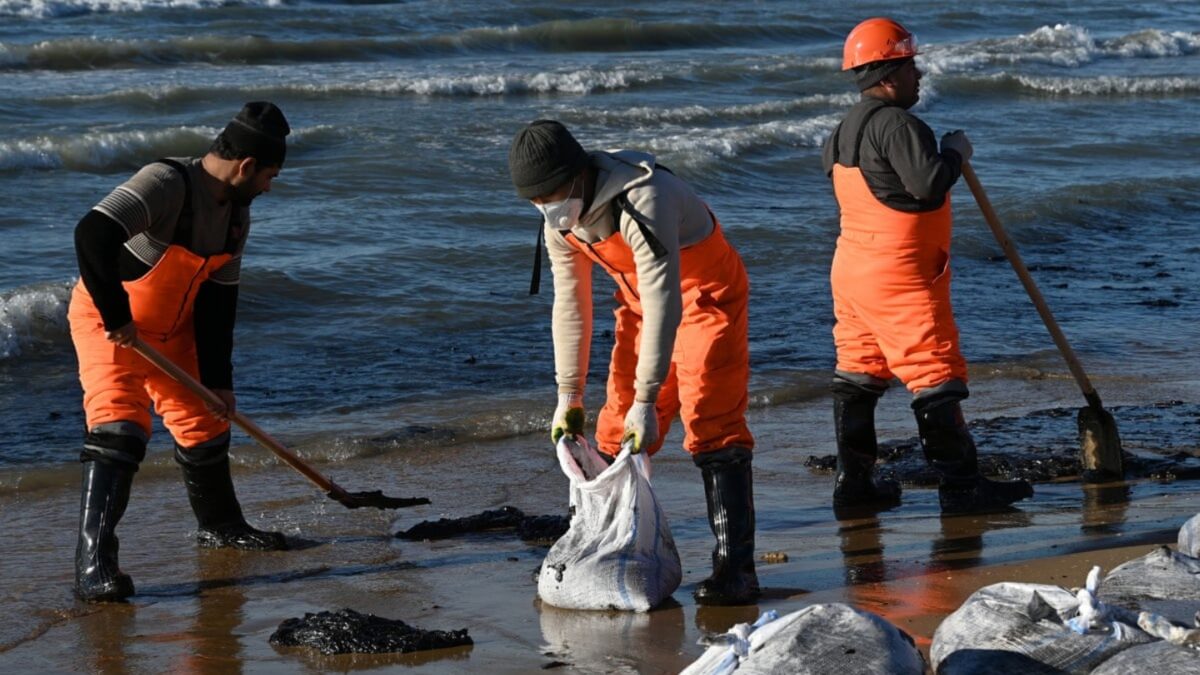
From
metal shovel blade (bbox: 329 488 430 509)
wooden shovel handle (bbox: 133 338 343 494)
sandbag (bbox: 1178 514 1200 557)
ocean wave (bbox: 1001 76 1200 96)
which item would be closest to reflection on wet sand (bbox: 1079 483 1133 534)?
sandbag (bbox: 1178 514 1200 557)

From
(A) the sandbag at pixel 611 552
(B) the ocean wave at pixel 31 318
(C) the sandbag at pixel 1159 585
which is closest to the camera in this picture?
(C) the sandbag at pixel 1159 585

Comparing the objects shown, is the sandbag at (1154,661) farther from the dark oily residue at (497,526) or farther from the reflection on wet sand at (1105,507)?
the dark oily residue at (497,526)

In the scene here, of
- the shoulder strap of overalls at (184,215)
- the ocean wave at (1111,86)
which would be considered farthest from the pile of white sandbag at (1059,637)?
the ocean wave at (1111,86)

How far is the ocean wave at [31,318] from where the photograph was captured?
29.6 ft

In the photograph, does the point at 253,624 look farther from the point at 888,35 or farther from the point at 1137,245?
the point at 1137,245

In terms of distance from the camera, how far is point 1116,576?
4.69m

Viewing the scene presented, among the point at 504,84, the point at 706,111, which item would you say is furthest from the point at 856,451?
the point at 504,84

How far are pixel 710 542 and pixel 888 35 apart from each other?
182cm

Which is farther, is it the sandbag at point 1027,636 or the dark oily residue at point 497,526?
the dark oily residue at point 497,526

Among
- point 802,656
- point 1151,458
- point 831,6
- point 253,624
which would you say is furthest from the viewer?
point 831,6

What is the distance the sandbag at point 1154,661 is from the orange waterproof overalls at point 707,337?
152 cm

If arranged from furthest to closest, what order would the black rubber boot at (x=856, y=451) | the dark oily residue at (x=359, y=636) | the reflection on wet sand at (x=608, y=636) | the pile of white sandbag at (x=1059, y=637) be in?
the black rubber boot at (x=856, y=451) < the dark oily residue at (x=359, y=636) < the reflection on wet sand at (x=608, y=636) < the pile of white sandbag at (x=1059, y=637)

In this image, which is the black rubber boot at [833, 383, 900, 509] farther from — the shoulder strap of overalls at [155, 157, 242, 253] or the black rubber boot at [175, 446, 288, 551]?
the shoulder strap of overalls at [155, 157, 242, 253]

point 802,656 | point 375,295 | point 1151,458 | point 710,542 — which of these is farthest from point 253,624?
point 375,295
